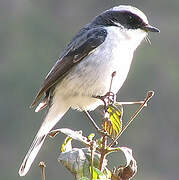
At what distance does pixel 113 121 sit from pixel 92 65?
124cm

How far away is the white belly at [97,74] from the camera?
3801 mm

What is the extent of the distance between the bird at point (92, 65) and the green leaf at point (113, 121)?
1009 millimetres

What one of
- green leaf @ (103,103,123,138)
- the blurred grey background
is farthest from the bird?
the blurred grey background

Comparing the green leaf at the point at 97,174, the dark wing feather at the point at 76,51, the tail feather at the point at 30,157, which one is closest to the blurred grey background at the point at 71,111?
the dark wing feather at the point at 76,51

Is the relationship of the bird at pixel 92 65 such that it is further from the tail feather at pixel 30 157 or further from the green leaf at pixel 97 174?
the green leaf at pixel 97 174

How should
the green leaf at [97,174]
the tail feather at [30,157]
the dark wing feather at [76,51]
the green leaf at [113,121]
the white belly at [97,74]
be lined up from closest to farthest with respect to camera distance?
the green leaf at [97,174]
the green leaf at [113,121]
the tail feather at [30,157]
the white belly at [97,74]
the dark wing feather at [76,51]

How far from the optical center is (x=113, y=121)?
2648mm

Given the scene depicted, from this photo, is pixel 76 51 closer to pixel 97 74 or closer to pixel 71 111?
pixel 97 74

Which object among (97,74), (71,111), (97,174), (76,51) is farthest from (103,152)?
(71,111)

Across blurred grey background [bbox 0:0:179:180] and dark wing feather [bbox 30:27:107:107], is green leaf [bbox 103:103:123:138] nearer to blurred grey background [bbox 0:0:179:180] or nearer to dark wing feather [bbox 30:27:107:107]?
dark wing feather [bbox 30:27:107:107]
